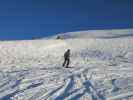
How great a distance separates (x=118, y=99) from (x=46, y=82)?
4.51 meters

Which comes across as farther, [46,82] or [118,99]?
[46,82]

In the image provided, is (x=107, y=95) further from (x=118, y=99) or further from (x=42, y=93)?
Answer: (x=42, y=93)

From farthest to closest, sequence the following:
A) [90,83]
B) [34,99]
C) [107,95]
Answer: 1. [90,83]
2. [107,95]
3. [34,99]

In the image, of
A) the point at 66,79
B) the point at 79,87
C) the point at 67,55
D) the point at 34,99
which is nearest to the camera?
the point at 34,99

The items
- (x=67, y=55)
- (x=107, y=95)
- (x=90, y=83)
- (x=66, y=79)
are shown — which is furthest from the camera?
(x=67, y=55)

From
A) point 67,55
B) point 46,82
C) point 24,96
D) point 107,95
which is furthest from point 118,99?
point 67,55

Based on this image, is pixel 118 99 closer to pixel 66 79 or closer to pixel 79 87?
pixel 79 87

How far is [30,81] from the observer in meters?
13.0

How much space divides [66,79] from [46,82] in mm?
1403

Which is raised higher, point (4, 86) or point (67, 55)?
point (67, 55)

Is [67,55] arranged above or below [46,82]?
above

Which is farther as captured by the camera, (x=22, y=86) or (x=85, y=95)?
(x=22, y=86)

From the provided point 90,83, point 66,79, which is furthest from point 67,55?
point 90,83

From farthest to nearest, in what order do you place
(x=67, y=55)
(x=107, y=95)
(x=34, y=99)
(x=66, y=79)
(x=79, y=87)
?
(x=67, y=55), (x=66, y=79), (x=79, y=87), (x=107, y=95), (x=34, y=99)
